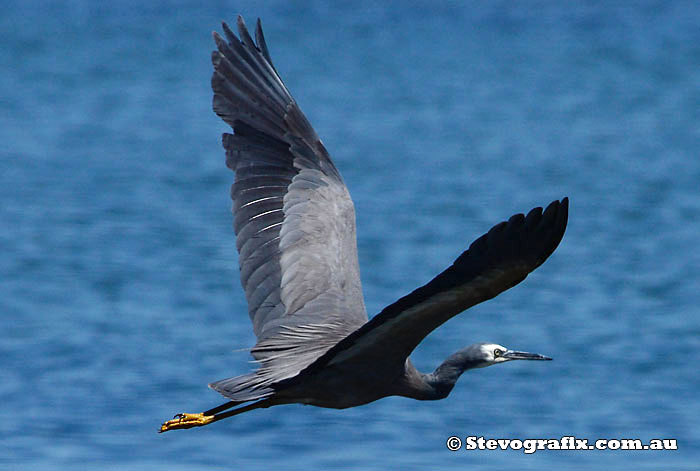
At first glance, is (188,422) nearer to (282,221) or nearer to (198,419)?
(198,419)

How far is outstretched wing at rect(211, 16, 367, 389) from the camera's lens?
7102 millimetres

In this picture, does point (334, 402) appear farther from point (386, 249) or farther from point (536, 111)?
point (536, 111)

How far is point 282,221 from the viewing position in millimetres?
7684

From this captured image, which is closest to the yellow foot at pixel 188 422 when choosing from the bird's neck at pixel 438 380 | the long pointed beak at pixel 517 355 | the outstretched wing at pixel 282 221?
the outstretched wing at pixel 282 221

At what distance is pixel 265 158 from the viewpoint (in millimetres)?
7934

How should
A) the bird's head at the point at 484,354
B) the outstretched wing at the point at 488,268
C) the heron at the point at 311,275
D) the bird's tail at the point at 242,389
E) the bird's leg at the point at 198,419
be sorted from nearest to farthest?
the outstretched wing at the point at 488,268 < the heron at the point at 311,275 < the bird's tail at the point at 242,389 < the bird's leg at the point at 198,419 < the bird's head at the point at 484,354

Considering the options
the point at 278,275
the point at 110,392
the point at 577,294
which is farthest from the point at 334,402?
the point at 577,294

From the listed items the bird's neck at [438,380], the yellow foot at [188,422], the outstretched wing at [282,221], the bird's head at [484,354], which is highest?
the outstretched wing at [282,221]

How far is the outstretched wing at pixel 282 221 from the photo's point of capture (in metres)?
7.10

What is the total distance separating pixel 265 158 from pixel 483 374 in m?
3.76

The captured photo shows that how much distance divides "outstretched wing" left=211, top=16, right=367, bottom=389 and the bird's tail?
0.26ft

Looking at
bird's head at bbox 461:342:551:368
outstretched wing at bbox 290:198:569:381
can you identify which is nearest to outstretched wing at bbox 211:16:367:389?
bird's head at bbox 461:342:551:368

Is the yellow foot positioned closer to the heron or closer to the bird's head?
the heron

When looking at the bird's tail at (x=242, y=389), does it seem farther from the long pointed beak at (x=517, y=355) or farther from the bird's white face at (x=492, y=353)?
the long pointed beak at (x=517, y=355)
